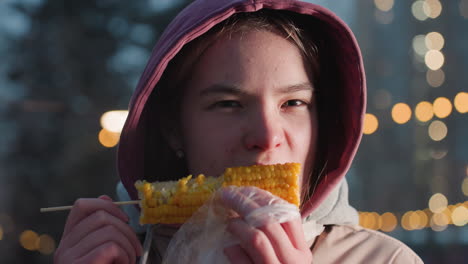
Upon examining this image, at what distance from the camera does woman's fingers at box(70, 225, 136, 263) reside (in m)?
1.11

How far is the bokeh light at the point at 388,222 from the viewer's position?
549cm

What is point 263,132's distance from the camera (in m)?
1.15

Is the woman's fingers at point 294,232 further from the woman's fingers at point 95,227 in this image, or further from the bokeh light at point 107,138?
the bokeh light at point 107,138

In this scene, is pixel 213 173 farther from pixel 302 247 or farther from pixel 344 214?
pixel 344 214

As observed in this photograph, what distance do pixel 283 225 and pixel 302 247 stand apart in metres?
0.07

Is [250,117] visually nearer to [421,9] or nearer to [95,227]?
[95,227]

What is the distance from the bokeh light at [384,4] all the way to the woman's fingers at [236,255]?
4.97 m

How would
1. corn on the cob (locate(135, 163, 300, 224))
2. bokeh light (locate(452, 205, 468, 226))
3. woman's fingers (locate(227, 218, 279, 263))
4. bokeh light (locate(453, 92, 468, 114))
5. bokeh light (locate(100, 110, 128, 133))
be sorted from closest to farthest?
woman's fingers (locate(227, 218, 279, 263)) < corn on the cob (locate(135, 163, 300, 224)) < bokeh light (locate(100, 110, 128, 133)) < bokeh light (locate(453, 92, 468, 114)) < bokeh light (locate(452, 205, 468, 226))

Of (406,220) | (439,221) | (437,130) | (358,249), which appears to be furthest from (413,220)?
(358,249)

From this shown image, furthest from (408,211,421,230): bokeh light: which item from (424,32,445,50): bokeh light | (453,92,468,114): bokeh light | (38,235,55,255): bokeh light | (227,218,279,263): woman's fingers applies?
Result: (227,218,279,263): woman's fingers

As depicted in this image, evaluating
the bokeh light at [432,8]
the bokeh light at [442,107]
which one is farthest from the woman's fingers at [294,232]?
the bokeh light at [432,8]

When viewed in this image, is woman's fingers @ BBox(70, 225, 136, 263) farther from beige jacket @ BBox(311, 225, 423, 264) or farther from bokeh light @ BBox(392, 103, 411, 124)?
bokeh light @ BBox(392, 103, 411, 124)

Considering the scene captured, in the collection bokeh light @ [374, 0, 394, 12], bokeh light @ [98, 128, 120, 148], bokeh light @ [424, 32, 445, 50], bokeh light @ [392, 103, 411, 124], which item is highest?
bokeh light @ [374, 0, 394, 12]

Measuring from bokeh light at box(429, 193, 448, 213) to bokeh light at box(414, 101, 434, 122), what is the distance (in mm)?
949
